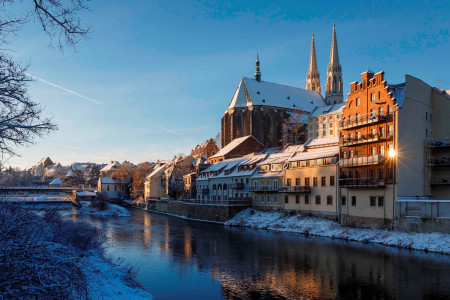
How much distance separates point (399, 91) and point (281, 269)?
89.8 ft

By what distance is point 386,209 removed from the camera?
1687 inches

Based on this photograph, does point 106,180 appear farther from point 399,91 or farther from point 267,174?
point 399,91

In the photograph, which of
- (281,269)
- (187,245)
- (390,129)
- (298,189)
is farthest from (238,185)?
(281,269)

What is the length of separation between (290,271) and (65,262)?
71.9 ft

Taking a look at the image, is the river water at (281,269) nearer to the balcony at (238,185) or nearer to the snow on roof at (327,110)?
the balcony at (238,185)

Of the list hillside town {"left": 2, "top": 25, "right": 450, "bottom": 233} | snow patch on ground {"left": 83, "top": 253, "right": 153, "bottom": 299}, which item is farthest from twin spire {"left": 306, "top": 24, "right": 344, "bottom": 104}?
snow patch on ground {"left": 83, "top": 253, "right": 153, "bottom": 299}

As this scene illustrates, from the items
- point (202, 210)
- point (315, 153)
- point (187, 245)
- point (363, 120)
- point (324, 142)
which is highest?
point (363, 120)

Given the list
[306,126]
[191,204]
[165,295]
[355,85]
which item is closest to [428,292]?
[165,295]

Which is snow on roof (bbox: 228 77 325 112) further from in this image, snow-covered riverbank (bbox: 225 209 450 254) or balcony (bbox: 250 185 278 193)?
snow-covered riverbank (bbox: 225 209 450 254)

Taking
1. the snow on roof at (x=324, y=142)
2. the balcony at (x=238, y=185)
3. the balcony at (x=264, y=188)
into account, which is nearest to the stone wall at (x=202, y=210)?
the balcony at (x=264, y=188)

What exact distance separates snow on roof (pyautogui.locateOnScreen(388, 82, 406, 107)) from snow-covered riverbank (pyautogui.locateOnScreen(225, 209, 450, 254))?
47.6ft

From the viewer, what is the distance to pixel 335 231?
4634cm

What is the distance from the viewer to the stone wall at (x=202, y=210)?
6519 cm

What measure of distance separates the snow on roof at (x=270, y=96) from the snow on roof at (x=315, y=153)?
58.3 m
